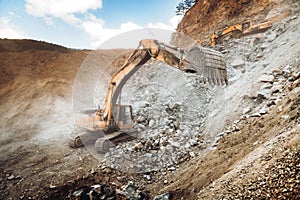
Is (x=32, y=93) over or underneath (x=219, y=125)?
over

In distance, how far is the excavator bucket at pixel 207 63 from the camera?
349cm

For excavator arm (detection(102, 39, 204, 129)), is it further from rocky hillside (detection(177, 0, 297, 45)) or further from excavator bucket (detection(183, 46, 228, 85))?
rocky hillside (detection(177, 0, 297, 45))

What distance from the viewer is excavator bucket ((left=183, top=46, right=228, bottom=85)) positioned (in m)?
3.49

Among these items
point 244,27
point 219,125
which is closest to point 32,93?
point 219,125

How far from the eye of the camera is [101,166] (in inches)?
181

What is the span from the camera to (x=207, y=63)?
11.4 feet

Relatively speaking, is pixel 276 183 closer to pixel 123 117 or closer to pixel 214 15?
pixel 123 117

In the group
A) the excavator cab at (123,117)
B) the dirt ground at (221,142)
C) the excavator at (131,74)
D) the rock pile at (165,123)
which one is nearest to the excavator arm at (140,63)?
the excavator at (131,74)

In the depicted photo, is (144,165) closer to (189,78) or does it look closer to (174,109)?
(174,109)

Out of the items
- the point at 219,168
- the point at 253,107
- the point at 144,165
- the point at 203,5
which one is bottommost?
the point at 144,165

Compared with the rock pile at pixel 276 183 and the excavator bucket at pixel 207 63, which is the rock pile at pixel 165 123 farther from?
the rock pile at pixel 276 183

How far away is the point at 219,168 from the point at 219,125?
193 centimetres

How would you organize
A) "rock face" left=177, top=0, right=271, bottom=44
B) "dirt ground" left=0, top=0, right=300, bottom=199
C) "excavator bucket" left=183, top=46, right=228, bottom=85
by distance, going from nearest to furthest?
"dirt ground" left=0, top=0, right=300, bottom=199 < "excavator bucket" left=183, top=46, right=228, bottom=85 < "rock face" left=177, top=0, right=271, bottom=44

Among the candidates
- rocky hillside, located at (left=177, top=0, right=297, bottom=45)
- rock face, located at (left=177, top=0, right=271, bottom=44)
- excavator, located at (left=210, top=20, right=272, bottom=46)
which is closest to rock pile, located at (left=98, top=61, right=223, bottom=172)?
excavator, located at (left=210, top=20, right=272, bottom=46)
